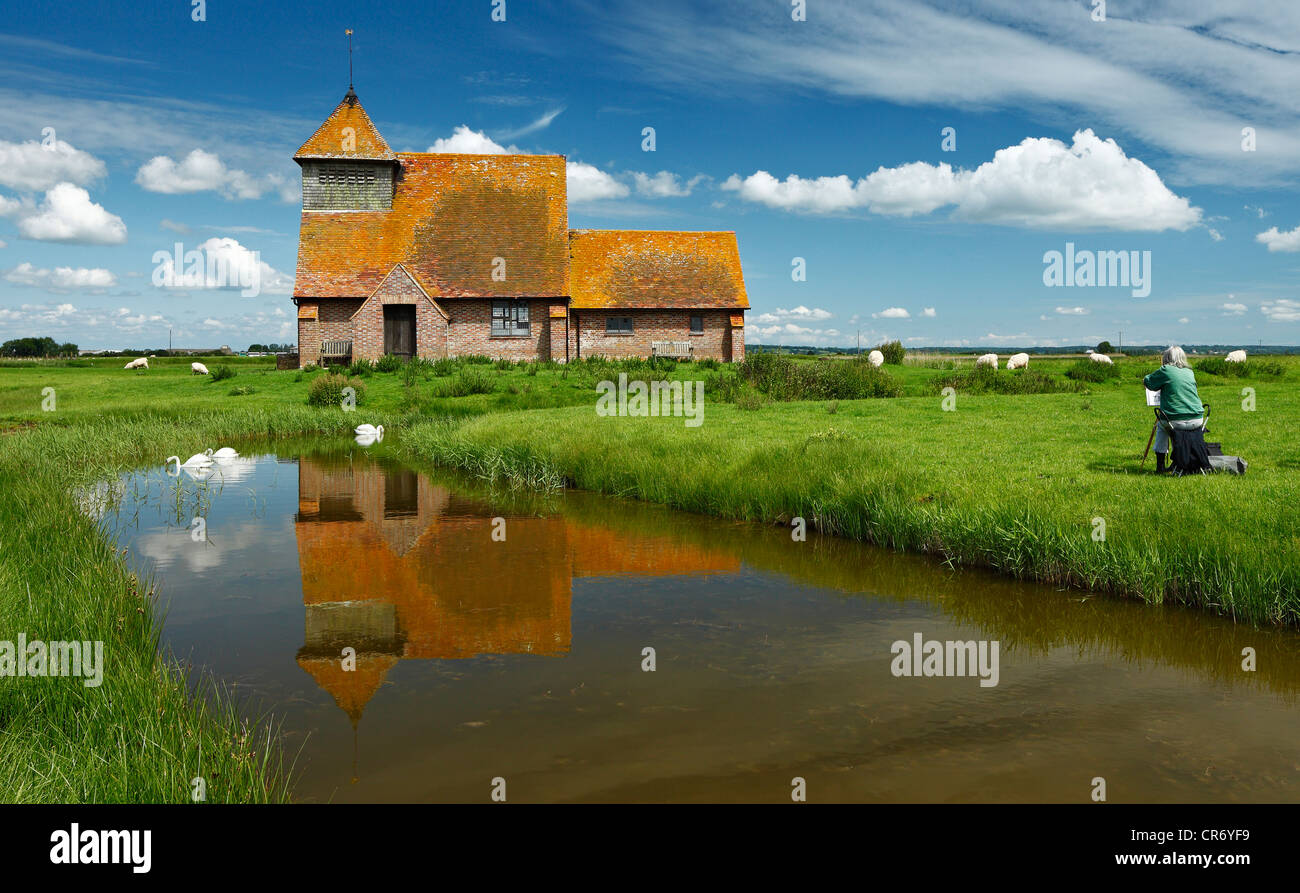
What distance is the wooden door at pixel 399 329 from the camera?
40188mm

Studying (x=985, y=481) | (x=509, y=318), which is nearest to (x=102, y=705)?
(x=985, y=481)

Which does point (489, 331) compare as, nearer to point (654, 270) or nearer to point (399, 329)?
point (399, 329)

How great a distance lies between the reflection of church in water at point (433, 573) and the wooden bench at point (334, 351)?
24711 millimetres

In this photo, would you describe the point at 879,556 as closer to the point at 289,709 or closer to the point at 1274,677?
the point at 1274,677

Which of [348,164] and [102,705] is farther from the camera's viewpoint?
[348,164]

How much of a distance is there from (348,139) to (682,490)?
35.2 m

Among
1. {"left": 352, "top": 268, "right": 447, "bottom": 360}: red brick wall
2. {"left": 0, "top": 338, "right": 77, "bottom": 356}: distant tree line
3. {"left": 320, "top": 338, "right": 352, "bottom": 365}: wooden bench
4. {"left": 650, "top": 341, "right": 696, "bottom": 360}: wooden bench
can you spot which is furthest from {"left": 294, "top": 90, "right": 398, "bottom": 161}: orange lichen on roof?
{"left": 0, "top": 338, "right": 77, "bottom": 356}: distant tree line

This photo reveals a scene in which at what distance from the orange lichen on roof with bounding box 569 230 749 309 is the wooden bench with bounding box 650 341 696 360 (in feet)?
6.32

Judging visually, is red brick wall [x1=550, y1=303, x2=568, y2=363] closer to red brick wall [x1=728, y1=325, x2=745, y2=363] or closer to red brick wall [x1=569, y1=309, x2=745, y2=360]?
red brick wall [x1=569, y1=309, x2=745, y2=360]

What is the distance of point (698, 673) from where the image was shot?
7.59 metres

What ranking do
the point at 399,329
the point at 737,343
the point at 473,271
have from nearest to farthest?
1. the point at 399,329
2. the point at 473,271
3. the point at 737,343

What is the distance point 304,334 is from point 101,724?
3747 cm

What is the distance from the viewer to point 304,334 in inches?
1574
